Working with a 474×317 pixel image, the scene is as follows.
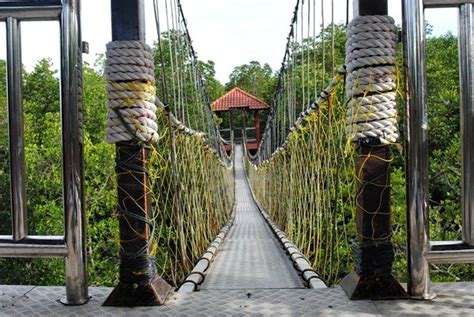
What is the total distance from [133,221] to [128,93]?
0.28 m

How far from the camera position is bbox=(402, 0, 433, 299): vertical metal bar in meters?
1.11

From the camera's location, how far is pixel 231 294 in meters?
1.26

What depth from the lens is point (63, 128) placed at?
3.77 ft

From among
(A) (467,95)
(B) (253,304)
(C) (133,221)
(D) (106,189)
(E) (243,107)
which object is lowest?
(D) (106,189)

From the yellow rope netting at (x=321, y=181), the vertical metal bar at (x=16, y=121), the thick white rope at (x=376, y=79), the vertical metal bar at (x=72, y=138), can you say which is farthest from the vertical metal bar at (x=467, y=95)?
the vertical metal bar at (x=16, y=121)

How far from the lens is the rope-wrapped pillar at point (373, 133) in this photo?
1.14 metres

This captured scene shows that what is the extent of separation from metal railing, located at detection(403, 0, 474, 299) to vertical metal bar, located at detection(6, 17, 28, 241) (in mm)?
819

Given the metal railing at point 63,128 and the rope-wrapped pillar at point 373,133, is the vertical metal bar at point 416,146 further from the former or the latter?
the metal railing at point 63,128

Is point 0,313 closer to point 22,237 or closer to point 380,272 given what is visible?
point 22,237

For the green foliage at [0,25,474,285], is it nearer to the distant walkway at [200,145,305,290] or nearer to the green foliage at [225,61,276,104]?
the distant walkway at [200,145,305,290]

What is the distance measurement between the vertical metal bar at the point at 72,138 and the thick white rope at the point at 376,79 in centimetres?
60

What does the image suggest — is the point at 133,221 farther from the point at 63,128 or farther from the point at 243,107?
the point at 243,107

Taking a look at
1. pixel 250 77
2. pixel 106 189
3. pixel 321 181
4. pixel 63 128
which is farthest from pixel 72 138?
pixel 250 77

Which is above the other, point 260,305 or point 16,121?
point 16,121
